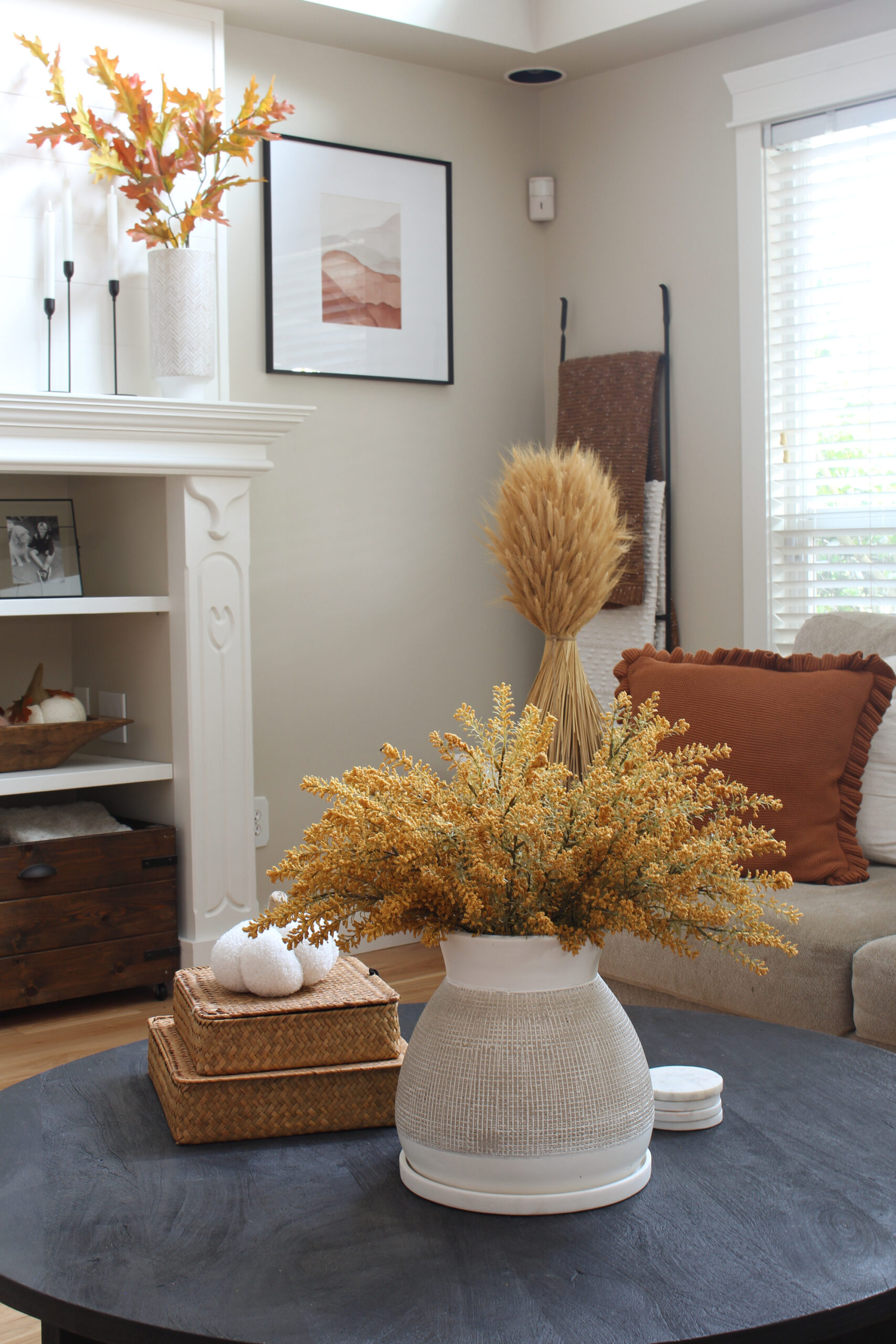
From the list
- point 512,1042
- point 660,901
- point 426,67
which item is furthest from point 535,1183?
point 426,67

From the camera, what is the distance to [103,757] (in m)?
3.23

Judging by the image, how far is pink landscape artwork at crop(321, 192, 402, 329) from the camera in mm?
3455

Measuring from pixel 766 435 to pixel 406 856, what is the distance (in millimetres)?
2622

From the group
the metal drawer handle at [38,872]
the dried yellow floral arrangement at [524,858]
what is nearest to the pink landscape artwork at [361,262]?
the metal drawer handle at [38,872]

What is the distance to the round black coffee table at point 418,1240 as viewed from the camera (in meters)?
0.90

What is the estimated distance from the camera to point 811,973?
1.96 meters

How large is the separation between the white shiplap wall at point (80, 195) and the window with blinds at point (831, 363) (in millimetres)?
1435

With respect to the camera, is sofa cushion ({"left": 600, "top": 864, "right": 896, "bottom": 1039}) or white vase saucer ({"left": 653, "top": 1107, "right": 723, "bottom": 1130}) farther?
sofa cushion ({"left": 600, "top": 864, "right": 896, "bottom": 1039})

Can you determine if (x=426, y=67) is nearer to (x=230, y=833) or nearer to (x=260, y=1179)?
(x=230, y=833)

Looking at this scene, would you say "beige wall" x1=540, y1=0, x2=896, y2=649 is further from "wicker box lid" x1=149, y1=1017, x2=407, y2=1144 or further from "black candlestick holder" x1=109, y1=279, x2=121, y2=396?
"wicker box lid" x1=149, y1=1017, x2=407, y2=1144

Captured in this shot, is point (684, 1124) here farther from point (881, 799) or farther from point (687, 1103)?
point (881, 799)

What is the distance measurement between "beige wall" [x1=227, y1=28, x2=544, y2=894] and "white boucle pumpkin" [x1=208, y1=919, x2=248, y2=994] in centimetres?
213

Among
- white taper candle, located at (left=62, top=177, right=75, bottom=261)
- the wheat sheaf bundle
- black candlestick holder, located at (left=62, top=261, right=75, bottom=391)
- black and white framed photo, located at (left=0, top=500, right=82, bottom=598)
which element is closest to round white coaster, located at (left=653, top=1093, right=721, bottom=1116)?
the wheat sheaf bundle

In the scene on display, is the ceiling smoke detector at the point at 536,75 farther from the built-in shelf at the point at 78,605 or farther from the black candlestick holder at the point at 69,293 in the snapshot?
the built-in shelf at the point at 78,605
